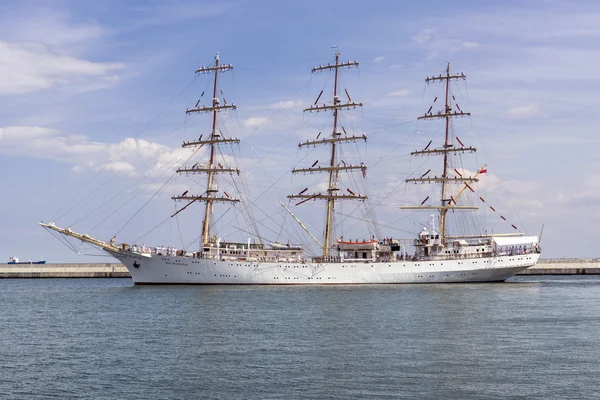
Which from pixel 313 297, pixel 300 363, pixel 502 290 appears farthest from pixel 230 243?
Answer: pixel 300 363

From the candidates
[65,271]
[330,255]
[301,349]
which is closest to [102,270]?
[65,271]

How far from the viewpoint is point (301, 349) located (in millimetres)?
36125

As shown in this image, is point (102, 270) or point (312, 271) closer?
point (312, 271)

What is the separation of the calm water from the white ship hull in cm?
1764

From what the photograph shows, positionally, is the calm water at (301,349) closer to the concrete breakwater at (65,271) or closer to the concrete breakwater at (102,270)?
the concrete breakwater at (65,271)

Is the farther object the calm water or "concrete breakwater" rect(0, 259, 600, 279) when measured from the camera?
"concrete breakwater" rect(0, 259, 600, 279)

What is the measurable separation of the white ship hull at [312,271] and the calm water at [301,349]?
57.9ft

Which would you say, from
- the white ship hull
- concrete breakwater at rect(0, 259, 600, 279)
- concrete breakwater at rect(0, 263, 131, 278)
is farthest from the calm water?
concrete breakwater at rect(0, 259, 600, 279)

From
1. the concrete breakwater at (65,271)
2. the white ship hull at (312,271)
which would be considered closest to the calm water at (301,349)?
the white ship hull at (312,271)

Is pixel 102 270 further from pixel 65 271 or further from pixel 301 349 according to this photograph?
pixel 301 349

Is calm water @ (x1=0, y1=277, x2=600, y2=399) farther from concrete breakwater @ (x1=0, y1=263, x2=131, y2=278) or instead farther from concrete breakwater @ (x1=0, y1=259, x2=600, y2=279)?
concrete breakwater @ (x1=0, y1=259, x2=600, y2=279)

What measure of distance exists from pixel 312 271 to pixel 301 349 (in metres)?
48.1

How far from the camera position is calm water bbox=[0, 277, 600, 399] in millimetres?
28109

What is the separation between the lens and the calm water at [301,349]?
28109 mm
